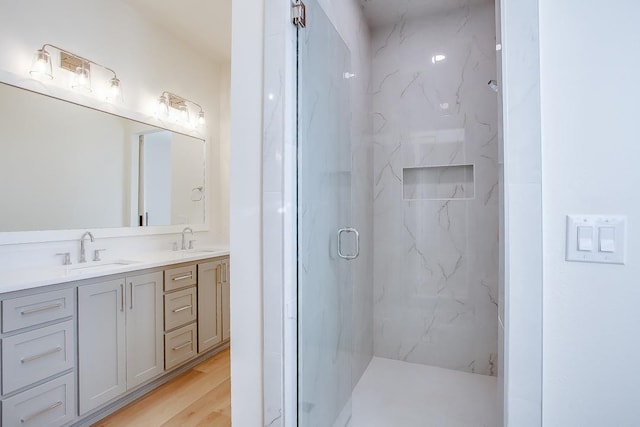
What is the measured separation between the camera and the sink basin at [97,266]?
1963 mm

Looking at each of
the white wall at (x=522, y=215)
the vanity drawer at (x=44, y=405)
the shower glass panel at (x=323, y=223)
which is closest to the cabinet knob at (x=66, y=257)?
the vanity drawer at (x=44, y=405)

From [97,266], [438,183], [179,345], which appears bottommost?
[179,345]

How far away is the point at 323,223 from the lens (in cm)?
152

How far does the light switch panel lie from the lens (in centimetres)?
86

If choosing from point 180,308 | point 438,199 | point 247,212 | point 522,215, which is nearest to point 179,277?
point 180,308

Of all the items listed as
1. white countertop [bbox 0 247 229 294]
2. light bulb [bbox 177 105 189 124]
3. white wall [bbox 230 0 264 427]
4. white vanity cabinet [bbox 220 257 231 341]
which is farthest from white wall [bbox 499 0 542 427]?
light bulb [bbox 177 105 189 124]

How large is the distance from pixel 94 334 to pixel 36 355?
0.93 ft

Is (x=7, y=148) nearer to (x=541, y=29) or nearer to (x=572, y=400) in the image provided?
(x=541, y=29)

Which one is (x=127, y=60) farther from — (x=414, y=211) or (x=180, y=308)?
(x=414, y=211)

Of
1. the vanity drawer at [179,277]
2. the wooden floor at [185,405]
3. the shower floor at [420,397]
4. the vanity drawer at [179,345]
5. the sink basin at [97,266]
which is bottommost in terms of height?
the wooden floor at [185,405]

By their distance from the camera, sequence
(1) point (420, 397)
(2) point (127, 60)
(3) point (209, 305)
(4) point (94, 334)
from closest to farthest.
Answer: (4) point (94, 334) → (1) point (420, 397) → (2) point (127, 60) → (3) point (209, 305)

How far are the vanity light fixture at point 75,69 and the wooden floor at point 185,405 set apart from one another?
2.23 meters

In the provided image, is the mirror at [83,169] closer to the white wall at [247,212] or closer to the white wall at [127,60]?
the white wall at [127,60]

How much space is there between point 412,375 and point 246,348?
5.05 ft
